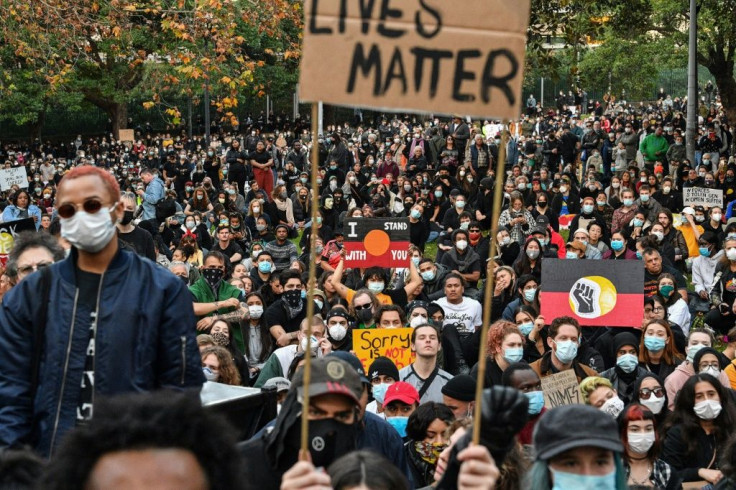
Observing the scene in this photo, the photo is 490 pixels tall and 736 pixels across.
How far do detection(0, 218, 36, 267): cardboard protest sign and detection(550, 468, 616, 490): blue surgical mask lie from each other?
746cm

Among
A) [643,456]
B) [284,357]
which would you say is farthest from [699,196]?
[643,456]

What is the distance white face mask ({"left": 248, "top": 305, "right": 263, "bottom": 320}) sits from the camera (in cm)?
1213

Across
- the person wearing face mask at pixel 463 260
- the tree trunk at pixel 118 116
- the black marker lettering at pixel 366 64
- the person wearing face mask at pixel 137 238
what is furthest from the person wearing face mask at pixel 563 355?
the tree trunk at pixel 118 116

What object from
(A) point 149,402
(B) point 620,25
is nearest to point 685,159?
(B) point 620,25

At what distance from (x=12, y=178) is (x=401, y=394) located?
19.2 m

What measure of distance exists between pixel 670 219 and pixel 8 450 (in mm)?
15576

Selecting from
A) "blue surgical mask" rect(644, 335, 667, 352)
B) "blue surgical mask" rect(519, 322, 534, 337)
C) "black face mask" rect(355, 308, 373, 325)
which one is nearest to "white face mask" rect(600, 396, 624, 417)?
"blue surgical mask" rect(644, 335, 667, 352)

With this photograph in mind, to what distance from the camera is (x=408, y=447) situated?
7281mm

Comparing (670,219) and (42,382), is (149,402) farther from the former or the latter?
(670,219)

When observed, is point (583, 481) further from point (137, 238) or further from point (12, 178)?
point (12, 178)

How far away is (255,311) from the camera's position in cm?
1215

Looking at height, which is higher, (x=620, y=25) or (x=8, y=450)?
(x=620, y=25)

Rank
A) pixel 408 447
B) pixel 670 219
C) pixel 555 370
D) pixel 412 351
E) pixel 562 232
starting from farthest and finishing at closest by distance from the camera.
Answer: pixel 562 232 → pixel 670 219 → pixel 412 351 → pixel 555 370 → pixel 408 447

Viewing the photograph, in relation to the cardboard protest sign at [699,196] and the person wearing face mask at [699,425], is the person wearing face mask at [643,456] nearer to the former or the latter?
the person wearing face mask at [699,425]
